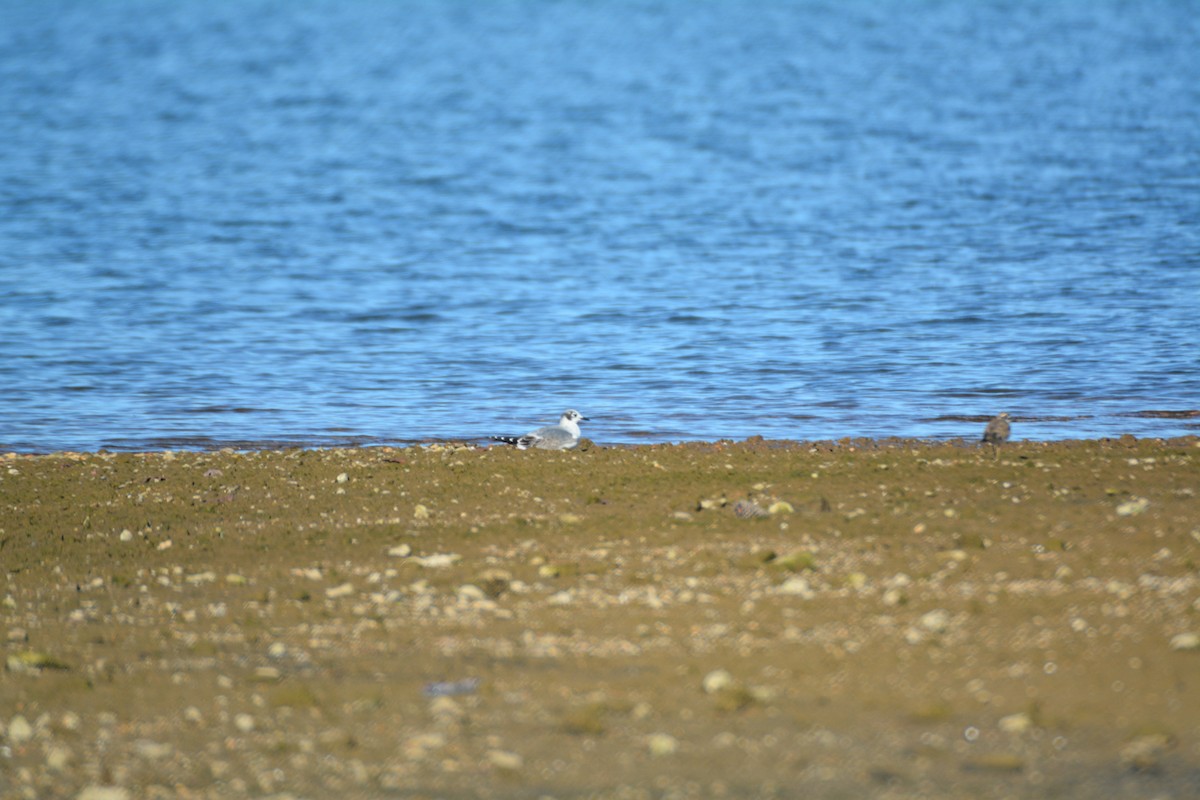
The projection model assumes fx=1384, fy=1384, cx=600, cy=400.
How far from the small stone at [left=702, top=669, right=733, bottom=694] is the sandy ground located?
0.04 ft

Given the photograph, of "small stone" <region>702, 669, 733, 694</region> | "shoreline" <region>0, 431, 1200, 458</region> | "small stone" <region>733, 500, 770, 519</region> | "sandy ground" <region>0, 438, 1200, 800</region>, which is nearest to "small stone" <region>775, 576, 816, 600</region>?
"sandy ground" <region>0, 438, 1200, 800</region>

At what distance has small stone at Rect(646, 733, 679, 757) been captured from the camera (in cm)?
458

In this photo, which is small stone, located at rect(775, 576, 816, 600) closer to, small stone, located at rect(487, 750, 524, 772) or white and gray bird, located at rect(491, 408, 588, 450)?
small stone, located at rect(487, 750, 524, 772)

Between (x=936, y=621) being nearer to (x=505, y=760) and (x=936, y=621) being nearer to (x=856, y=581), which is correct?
(x=856, y=581)

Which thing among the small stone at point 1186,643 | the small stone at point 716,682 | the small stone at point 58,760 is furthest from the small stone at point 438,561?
the small stone at point 1186,643

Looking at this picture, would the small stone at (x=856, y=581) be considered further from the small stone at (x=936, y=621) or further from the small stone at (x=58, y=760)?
the small stone at (x=58, y=760)

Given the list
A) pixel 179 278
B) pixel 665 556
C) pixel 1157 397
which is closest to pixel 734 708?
pixel 665 556

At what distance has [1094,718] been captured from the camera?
15.3 ft

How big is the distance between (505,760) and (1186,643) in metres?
2.61

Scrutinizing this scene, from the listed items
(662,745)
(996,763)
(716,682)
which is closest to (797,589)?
(716,682)

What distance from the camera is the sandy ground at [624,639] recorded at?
451 cm

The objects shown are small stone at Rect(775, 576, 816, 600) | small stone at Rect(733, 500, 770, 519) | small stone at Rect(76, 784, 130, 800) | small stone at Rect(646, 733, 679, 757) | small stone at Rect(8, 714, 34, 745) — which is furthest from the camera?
small stone at Rect(733, 500, 770, 519)

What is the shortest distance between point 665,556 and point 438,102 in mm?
49125

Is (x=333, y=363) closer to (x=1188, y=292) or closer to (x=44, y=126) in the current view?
(x=1188, y=292)
